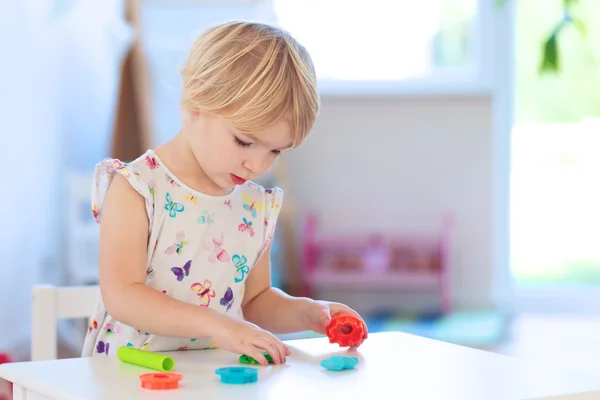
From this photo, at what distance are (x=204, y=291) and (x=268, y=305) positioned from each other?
82 mm

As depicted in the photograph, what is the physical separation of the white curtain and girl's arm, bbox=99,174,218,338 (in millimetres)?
1630

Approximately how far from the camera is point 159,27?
3246 millimetres

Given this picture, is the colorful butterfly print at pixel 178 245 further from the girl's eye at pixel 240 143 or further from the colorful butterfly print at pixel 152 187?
the girl's eye at pixel 240 143

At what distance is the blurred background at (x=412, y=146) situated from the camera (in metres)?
3.01

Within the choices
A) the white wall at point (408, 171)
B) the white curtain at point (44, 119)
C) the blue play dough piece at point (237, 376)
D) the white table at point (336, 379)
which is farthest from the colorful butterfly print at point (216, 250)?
the white wall at point (408, 171)

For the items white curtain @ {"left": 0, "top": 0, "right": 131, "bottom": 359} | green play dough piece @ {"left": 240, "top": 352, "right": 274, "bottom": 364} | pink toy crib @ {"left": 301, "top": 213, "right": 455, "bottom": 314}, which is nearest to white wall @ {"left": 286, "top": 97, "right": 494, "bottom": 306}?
pink toy crib @ {"left": 301, "top": 213, "right": 455, "bottom": 314}

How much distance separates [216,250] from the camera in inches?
42.8

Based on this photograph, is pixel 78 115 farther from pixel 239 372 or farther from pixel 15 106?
pixel 239 372

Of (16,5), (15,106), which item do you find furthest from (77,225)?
(16,5)

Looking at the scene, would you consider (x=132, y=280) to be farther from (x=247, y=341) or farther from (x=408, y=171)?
(x=408, y=171)

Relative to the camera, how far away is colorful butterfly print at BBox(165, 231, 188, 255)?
41.3 inches

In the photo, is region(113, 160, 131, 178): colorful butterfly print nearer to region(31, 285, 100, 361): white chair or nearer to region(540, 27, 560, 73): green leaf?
region(31, 285, 100, 361): white chair

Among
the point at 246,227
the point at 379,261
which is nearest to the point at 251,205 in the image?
the point at 246,227

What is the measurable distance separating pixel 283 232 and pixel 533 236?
1.08m
